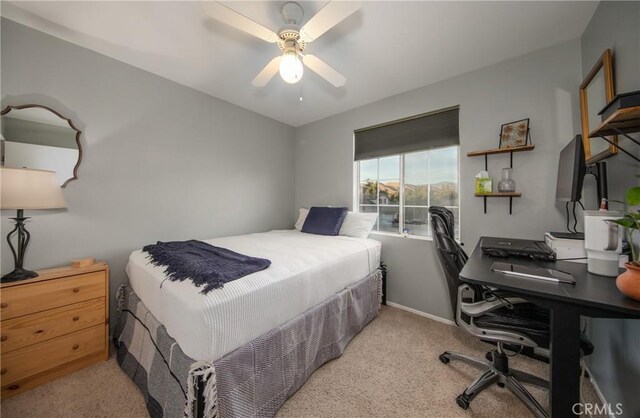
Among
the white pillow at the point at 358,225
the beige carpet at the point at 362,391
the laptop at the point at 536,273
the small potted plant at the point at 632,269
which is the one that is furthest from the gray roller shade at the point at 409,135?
the beige carpet at the point at 362,391

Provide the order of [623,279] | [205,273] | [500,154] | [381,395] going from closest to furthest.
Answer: [623,279] → [205,273] → [381,395] → [500,154]

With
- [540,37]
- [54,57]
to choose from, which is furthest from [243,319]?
[540,37]

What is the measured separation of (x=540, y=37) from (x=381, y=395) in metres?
2.85

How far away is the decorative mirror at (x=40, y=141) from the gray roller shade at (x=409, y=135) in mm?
2825

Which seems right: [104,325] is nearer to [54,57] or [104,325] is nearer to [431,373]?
[54,57]

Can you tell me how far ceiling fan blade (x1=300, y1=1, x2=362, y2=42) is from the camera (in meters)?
1.16

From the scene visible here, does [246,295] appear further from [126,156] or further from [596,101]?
[596,101]

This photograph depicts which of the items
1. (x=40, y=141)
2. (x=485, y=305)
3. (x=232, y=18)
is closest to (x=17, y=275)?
(x=40, y=141)

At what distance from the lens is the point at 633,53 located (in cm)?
117

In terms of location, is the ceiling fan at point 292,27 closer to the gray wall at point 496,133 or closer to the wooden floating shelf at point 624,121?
the wooden floating shelf at point 624,121

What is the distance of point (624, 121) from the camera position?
979 millimetres

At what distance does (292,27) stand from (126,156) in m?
1.92

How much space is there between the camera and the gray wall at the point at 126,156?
176cm

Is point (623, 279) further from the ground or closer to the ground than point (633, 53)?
closer to the ground
